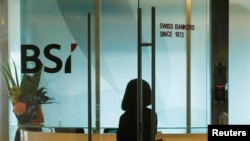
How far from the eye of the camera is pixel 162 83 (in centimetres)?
388

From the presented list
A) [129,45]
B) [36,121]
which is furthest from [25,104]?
[129,45]

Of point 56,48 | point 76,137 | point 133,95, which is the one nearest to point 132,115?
point 133,95

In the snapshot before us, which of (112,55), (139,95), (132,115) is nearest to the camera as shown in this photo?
(139,95)

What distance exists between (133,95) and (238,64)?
110cm

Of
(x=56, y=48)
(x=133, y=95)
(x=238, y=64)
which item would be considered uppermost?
(x=56, y=48)

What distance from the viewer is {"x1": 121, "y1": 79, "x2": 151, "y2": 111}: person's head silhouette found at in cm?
314

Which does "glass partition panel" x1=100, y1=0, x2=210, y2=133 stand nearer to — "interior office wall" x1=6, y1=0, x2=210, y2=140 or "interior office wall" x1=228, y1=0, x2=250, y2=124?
"interior office wall" x1=6, y1=0, x2=210, y2=140

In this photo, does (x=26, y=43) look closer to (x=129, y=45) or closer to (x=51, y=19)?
(x=51, y=19)

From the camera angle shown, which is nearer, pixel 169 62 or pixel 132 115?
pixel 132 115

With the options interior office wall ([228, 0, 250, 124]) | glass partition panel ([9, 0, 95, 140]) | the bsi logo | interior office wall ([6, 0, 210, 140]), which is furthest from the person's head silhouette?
interior office wall ([228, 0, 250, 124])

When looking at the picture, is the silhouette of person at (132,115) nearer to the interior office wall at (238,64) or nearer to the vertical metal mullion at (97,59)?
the vertical metal mullion at (97,59)

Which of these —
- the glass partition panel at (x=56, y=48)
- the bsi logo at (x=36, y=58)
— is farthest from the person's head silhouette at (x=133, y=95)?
the bsi logo at (x=36, y=58)

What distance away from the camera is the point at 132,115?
10.7 feet

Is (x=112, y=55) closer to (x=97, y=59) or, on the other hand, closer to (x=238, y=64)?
(x=97, y=59)
